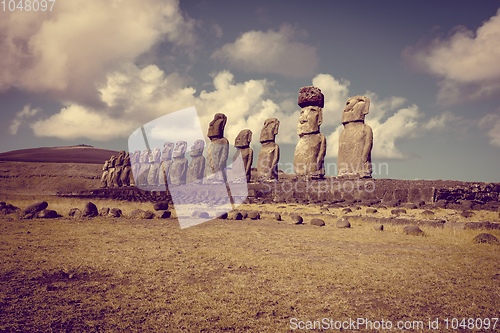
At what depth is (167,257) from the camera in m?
4.52

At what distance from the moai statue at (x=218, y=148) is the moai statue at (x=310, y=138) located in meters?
6.95

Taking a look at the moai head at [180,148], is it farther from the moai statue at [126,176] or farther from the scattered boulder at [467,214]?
the scattered boulder at [467,214]

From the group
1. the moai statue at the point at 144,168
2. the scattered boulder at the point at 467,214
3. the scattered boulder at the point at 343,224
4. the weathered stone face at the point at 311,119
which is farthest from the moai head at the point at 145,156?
the scattered boulder at the point at 467,214

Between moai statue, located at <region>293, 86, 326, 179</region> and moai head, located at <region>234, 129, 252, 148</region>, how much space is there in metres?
4.67

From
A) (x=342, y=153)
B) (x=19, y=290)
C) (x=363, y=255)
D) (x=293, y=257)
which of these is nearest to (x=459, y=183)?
(x=342, y=153)

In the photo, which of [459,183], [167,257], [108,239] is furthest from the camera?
[459,183]

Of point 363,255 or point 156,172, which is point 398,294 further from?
point 156,172

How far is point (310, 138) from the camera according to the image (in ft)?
56.4

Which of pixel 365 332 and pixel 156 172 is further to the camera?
pixel 156 172

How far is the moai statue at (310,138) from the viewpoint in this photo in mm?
16875

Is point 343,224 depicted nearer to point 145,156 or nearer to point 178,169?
point 178,169

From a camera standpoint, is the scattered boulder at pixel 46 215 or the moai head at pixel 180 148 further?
the moai head at pixel 180 148

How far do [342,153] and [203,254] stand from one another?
1315 centimetres

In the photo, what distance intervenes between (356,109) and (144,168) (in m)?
30.3
